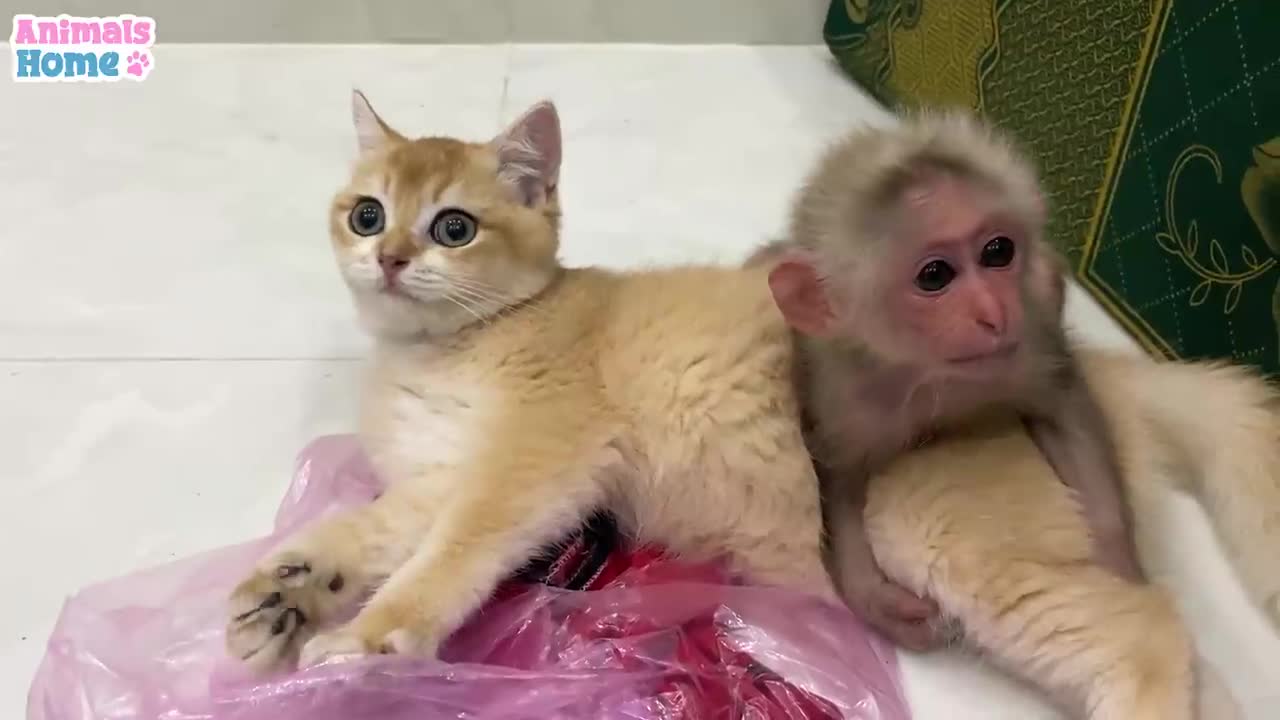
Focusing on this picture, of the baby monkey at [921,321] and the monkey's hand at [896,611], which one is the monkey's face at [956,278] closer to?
the baby monkey at [921,321]

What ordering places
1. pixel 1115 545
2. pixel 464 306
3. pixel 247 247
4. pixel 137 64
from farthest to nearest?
1. pixel 137 64
2. pixel 247 247
3. pixel 464 306
4. pixel 1115 545

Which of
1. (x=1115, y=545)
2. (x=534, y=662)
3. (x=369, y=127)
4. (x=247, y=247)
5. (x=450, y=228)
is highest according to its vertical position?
(x=369, y=127)

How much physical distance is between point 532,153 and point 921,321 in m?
0.52

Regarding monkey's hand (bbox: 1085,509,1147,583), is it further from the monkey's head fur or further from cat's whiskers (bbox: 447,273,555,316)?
cat's whiskers (bbox: 447,273,555,316)

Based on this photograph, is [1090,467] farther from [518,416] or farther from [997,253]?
[518,416]

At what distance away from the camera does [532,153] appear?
1313 millimetres

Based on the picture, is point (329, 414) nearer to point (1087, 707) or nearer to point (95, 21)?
point (1087, 707)

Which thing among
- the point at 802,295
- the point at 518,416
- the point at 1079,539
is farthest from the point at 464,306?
the point at 1079,539

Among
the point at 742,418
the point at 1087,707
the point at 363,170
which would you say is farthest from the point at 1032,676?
the point at 363,170

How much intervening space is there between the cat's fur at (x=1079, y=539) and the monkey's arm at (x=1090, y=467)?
0.03m

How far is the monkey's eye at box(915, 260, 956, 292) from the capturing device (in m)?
1.02

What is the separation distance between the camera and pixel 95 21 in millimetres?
2449

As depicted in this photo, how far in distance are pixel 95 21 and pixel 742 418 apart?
1.99 metres

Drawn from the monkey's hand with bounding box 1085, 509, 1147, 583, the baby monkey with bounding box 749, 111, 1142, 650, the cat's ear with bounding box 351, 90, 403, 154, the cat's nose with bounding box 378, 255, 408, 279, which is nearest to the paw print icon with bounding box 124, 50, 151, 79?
the cat's ear with bounding box 351, 90, 403, 154
